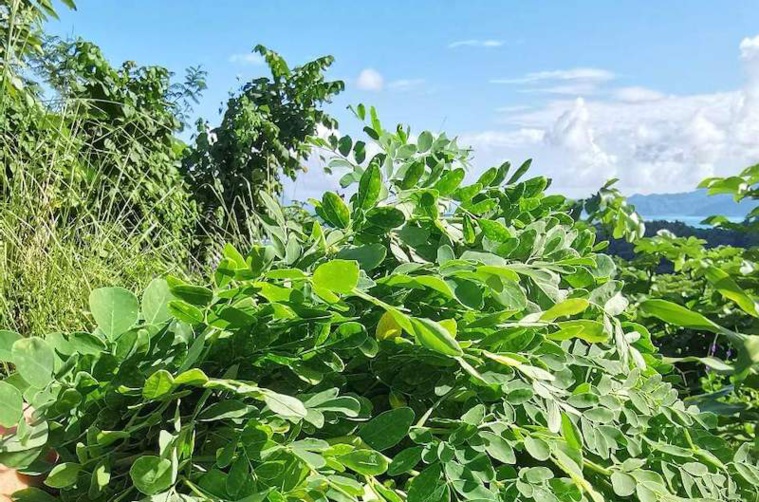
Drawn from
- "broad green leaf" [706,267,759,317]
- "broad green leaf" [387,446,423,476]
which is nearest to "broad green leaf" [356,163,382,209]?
"broad green leaf" [387,446,423,476]

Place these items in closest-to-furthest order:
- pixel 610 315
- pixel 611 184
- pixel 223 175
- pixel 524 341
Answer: pixel 524 341, pixel 610 315, pixel 611 184, pixel 223 175

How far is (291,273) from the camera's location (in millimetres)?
821

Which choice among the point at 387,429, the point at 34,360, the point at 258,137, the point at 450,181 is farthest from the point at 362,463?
the point at 258,137

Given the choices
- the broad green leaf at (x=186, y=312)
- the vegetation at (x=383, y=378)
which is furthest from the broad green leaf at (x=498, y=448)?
the broad green leaf at (x=186, y=312)

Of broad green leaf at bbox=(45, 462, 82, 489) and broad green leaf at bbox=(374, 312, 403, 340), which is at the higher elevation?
broad green leaf at bbox=(374, 312, 403, 340)

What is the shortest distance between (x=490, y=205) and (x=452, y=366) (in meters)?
0.30

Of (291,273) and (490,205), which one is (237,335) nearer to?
(291,273)

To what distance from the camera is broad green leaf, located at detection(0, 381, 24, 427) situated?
2.58ft

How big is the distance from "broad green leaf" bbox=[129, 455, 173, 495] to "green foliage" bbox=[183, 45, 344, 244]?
6752mm

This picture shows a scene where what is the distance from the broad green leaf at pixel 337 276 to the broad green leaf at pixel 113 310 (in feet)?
0.81

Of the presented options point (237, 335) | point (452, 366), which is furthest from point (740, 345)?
point (237, 335)

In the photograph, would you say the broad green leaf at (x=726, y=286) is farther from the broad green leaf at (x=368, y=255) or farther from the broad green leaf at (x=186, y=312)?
the broad green leaf at (x=186, y=312)

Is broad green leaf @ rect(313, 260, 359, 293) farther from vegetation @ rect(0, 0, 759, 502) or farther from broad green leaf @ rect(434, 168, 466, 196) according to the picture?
broad green leaf @ rect(434, 168, 466, 196)

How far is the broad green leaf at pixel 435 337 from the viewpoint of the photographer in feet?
2.52
